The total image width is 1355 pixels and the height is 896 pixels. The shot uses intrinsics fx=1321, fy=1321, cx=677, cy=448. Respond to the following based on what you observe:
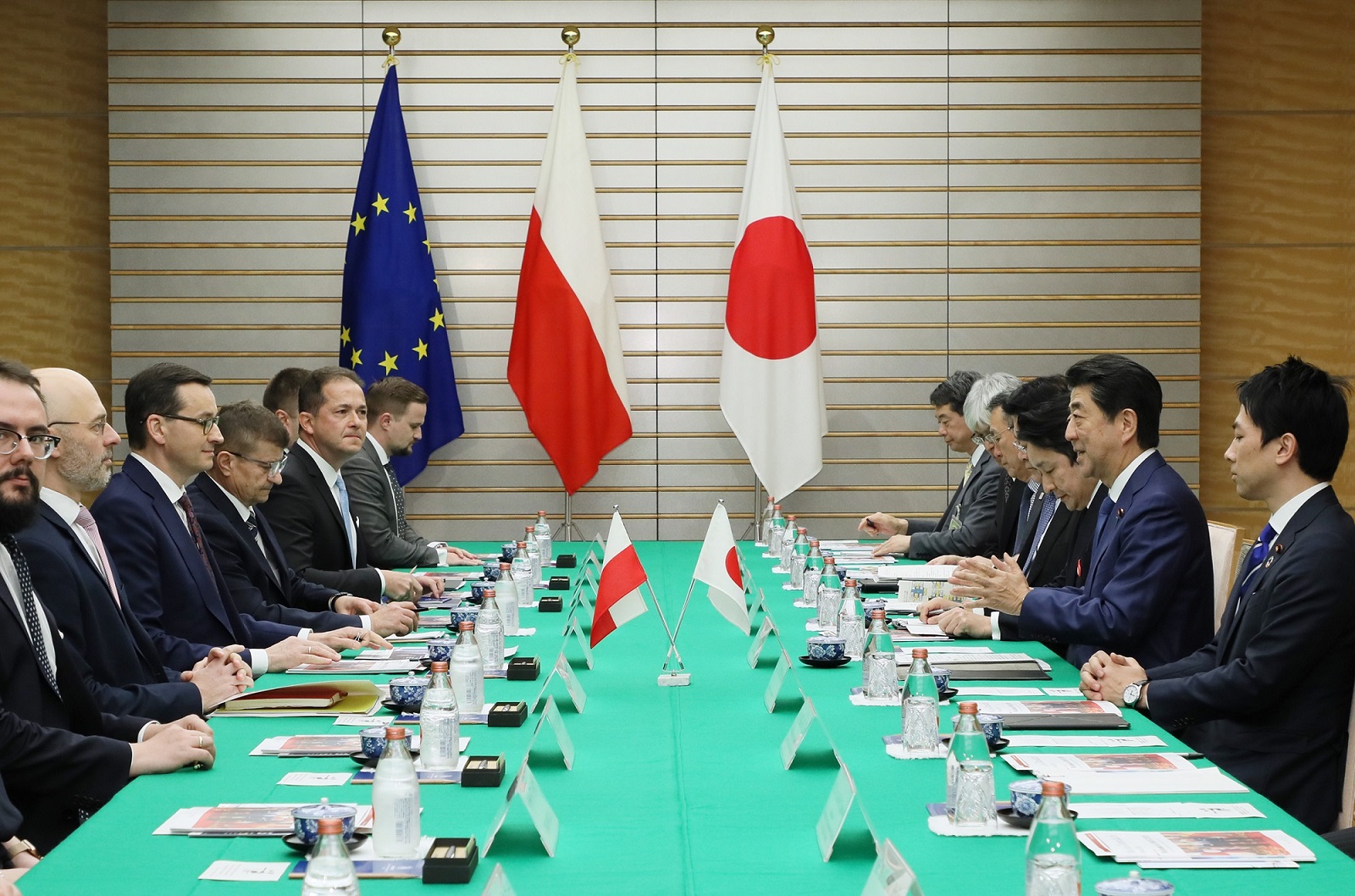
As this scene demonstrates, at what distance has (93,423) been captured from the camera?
3.31m

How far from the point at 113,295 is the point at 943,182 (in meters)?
4.94

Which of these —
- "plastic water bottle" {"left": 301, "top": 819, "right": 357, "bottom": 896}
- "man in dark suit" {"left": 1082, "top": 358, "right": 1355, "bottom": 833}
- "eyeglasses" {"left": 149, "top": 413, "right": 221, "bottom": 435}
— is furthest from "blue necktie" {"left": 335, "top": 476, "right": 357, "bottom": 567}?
"plastic water bottle" {"left": 301, "top": 819, "right": 357, "bottom": 896}

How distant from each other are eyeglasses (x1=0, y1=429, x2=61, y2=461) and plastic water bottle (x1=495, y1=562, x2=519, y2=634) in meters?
1.42

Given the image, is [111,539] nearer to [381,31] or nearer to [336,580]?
[336,580]

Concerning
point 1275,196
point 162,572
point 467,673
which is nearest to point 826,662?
point 467,673

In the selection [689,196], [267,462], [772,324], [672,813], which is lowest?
[672,813]

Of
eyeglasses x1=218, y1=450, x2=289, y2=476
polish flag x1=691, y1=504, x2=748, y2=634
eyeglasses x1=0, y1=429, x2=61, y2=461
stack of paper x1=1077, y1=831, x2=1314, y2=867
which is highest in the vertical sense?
eyeglasses x1=0, y1=429, x2=61, y2=461

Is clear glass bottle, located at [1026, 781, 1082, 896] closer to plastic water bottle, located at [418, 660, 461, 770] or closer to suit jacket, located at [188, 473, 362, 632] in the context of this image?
plastic water bottle, located at [418, 660, 461, 770]

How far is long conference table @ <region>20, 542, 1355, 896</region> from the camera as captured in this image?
1898 mm

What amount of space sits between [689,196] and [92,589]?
524 cm

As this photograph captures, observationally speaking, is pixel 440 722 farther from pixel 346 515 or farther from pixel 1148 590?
pixel 346 515

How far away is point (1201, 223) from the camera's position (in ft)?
26.6

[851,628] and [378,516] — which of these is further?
[378,516]

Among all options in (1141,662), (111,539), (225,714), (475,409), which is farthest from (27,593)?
(475,409)
